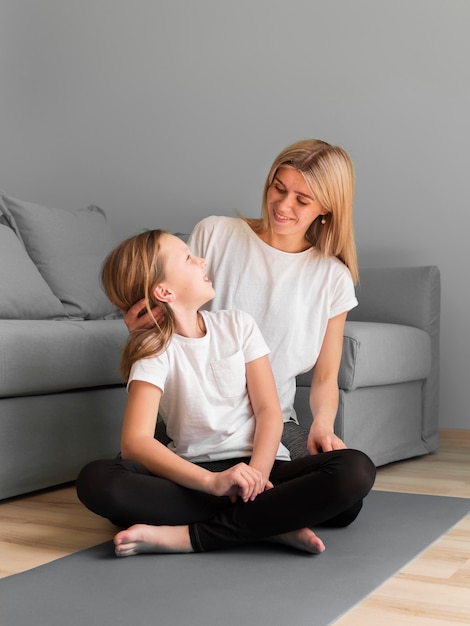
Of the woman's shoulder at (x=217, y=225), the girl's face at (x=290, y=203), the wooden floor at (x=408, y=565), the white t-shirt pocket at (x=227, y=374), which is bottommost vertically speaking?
the wooden floor at (x=408, y=565)

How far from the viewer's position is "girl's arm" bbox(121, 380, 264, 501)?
1592 millimetres

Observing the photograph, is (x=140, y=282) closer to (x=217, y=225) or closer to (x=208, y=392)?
(x=208, y=392)

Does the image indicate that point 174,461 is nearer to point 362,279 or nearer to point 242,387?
point 242,387

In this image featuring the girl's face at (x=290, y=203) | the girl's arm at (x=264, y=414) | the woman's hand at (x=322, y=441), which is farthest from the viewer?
the girl's face at (x=290, y=203)

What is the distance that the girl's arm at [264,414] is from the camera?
1721mm

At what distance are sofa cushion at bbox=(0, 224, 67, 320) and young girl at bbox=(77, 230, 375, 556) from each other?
2.67 feet

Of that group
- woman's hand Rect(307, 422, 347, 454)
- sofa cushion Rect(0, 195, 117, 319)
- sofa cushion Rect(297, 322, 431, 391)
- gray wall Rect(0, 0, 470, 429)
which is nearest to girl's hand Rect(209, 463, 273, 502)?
woman's hand Rect(307, 422, 347, 454)

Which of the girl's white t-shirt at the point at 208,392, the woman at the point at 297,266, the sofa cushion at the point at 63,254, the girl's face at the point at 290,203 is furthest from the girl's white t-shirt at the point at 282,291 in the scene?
the sofa cushion at the point at 63,254

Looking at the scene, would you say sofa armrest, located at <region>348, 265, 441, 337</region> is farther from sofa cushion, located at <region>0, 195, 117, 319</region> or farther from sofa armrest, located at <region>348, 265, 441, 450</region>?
sofa cushion, located at <region>0, 195, 117, 319</region>

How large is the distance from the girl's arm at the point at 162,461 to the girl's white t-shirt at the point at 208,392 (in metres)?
0.05

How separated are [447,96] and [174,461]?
213 centimetres

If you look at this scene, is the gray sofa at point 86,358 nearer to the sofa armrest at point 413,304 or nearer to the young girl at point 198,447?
the sofa armrest at point 413,304

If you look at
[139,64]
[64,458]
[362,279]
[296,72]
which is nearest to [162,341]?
[64,458]

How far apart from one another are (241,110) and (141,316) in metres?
2.00
